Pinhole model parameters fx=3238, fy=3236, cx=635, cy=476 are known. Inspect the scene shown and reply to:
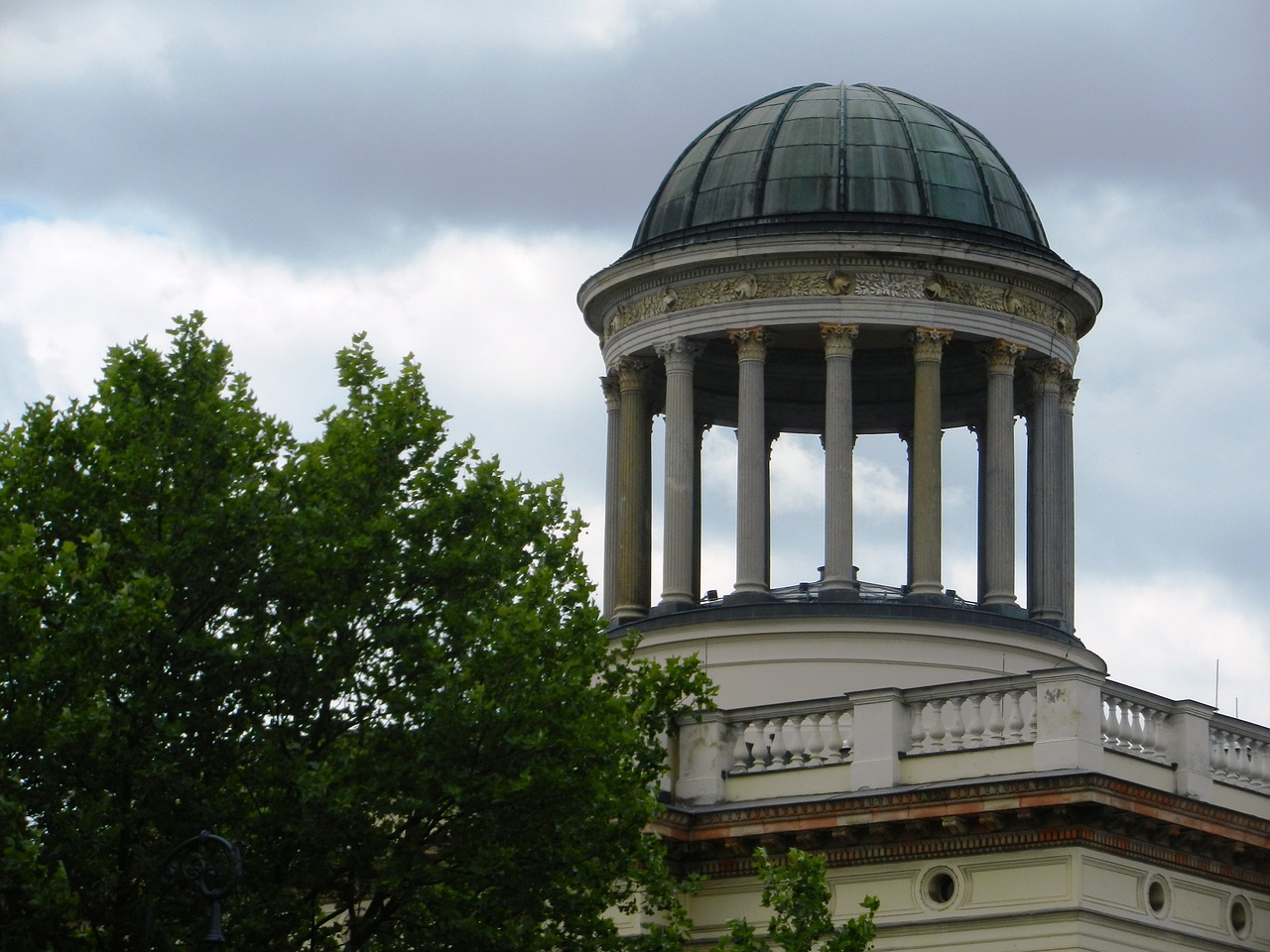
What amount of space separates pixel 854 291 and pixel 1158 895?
11942 millimetres

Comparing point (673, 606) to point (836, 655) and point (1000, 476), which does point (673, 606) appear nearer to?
point (836, 655)

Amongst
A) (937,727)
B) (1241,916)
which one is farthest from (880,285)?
(1241,916)

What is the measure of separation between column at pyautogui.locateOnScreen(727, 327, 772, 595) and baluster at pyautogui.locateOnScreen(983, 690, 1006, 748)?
7586 millimetres

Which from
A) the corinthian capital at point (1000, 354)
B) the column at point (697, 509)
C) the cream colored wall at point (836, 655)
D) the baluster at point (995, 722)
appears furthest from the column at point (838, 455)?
the baluster at point (995, 722)

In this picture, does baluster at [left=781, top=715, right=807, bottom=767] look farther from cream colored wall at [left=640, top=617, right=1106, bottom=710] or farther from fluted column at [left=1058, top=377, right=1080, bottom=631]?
fluted column at [left=1058, top=377, right=1080, bottom=631]

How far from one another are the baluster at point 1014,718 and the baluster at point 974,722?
42cm

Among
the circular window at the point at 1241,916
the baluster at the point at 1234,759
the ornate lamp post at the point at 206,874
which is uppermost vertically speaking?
the baluster at the point at 1234,759

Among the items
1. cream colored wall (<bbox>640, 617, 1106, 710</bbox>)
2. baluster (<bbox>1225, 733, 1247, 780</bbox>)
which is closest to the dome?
cream colored wall (<bbox>640, 617, 1106, 710</bbox>)

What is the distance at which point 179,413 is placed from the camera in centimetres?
4066

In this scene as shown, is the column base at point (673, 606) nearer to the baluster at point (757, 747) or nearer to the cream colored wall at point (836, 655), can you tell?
the cream colored wall at point (836, 655)

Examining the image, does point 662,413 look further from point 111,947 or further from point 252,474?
point 111,947

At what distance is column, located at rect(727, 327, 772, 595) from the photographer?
167 ft

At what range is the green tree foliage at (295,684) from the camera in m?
37.8

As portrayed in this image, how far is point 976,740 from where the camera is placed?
43719 millimetres
